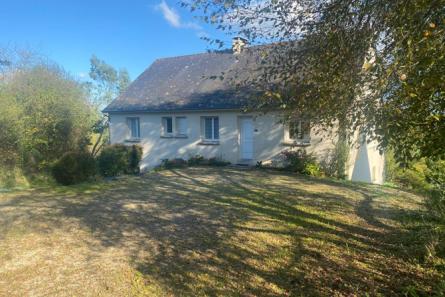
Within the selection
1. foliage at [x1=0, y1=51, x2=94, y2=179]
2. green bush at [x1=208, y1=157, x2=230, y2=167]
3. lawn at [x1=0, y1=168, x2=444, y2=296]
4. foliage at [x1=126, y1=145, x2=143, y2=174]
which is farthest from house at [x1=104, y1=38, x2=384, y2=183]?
lawn at [x1=0, y1=168, x2=444, y2=296]

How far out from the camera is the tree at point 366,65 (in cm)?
335

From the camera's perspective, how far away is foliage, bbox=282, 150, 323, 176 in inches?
522

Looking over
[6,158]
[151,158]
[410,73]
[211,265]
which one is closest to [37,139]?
[6,158]

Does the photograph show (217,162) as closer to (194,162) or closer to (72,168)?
(194,162)

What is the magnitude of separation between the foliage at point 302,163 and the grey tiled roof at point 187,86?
128 inches

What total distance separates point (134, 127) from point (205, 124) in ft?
16.8

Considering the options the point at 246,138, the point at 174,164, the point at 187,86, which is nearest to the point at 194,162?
the point at 174,164

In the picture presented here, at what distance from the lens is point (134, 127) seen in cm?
1964

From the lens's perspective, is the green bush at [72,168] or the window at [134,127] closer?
the green bush at [72,168]

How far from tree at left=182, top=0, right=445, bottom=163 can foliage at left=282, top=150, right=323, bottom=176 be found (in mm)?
7961

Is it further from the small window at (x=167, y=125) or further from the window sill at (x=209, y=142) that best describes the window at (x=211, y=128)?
the small window at (x=167, y=125)

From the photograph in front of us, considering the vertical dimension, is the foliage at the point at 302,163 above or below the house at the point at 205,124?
below

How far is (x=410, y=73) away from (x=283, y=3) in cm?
283

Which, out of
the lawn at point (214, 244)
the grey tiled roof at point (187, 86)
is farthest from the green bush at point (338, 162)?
the grey tiled roof at point (187, 86)
